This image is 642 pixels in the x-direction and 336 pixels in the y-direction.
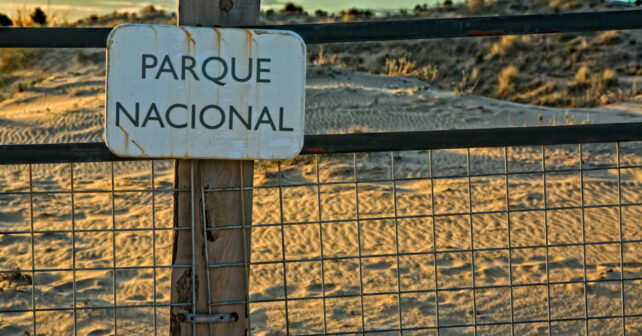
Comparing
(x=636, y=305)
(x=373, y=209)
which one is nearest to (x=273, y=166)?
(x=373, y=209)

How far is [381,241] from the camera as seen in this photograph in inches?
317

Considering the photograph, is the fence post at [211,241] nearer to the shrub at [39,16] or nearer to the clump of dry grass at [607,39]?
the clump of dry grass at [607,39]

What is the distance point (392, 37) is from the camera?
9.32ft

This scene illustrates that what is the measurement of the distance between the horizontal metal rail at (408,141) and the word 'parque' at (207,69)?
365mm

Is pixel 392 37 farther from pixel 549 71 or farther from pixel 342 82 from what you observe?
pixel 549 71

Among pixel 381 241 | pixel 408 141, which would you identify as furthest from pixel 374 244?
pixel 408 141

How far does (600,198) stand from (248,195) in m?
7.52

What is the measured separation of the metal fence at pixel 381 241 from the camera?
2938mm

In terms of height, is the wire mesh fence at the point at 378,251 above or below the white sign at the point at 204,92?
below

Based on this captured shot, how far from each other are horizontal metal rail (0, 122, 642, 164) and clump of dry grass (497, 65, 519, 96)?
73.1ft

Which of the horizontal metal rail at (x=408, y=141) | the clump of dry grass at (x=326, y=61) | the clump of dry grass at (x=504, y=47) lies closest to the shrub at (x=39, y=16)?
the clump of dry grass at (x=326, y=61)

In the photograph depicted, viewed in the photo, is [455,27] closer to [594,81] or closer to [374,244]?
[374,244]

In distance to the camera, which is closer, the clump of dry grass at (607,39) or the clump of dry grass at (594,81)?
the clump of dry grass at (594,81)

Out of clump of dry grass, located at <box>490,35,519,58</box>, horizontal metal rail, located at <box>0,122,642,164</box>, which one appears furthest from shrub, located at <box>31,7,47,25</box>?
horizontal metal rail, located at <box>0,122,642,164</box>
